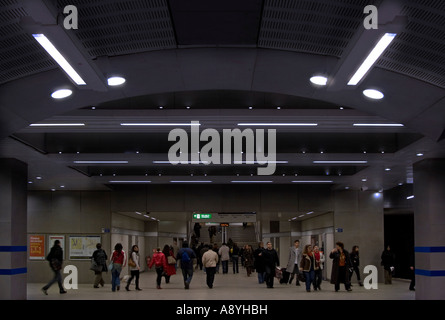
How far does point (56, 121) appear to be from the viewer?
1285 centimetres

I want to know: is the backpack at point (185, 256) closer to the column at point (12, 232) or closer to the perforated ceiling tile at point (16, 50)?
the column at point (12, 232)

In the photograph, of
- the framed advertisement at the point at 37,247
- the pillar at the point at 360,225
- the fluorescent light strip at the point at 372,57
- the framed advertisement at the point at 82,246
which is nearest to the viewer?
the fluorescent light strip at the point at 372,57

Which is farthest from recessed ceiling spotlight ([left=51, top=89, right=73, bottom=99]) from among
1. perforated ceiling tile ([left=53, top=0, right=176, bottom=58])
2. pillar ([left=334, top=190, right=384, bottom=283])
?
pillar ([left=334, top=190, right=384, bottom=283])

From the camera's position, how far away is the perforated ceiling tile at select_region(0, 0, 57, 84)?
21.9 ft

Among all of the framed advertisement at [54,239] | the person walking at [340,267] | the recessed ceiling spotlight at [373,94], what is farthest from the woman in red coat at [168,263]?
the recessed ceiling spotlight at [373,94]

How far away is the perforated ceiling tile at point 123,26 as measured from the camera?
6832 millimetres

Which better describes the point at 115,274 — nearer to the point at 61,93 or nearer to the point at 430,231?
the point at 430,231

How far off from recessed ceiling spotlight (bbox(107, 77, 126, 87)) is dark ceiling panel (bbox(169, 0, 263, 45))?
1.52 metres

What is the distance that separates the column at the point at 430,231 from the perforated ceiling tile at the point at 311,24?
9428mm

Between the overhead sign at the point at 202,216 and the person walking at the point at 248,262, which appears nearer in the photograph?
the overhead sign at the point at 202,216

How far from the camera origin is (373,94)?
9781mm

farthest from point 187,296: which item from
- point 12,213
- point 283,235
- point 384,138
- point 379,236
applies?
point 283,235

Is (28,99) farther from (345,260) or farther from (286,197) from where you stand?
(286,197)
